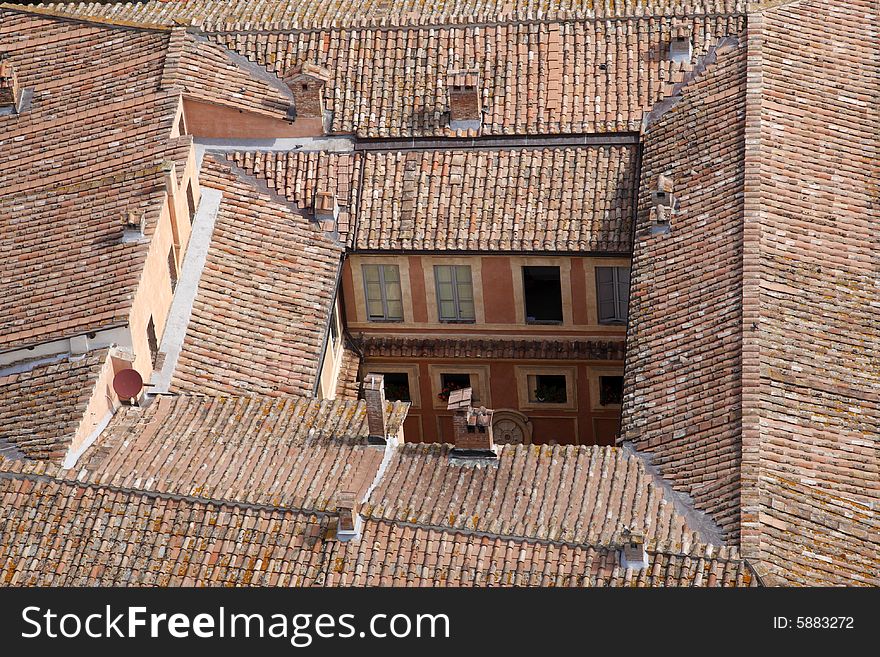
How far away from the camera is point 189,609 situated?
126ft

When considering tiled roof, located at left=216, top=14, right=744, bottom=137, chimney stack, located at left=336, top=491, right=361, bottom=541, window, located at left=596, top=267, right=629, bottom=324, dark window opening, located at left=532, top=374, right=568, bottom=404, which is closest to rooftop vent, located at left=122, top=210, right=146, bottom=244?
tiled roof, located at left=216, top=14, right=744, bottom=137

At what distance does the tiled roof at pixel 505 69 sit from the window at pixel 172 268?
6216 mm

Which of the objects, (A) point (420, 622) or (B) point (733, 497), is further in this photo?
(B) point (733, 497)

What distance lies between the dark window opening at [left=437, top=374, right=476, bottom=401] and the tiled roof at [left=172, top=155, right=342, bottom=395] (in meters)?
4.86

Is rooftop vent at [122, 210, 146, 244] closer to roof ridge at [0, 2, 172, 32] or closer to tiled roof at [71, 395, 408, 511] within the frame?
tiled roof at [71, 395, 408, 511]

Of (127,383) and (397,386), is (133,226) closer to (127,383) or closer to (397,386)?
(127,383)

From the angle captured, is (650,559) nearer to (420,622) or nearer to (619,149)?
(420,622)

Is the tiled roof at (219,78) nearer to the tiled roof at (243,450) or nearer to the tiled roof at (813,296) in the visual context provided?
the tiled roof at (243,450)

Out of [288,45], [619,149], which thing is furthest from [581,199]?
[288,45]

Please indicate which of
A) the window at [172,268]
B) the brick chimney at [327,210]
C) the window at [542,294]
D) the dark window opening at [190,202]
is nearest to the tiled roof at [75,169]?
the dark window opening at [190,202]

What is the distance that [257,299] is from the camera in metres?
53.5

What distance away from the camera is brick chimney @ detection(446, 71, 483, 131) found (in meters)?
55.3

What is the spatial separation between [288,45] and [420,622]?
25.1m

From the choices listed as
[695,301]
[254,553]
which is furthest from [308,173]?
[254,553]
